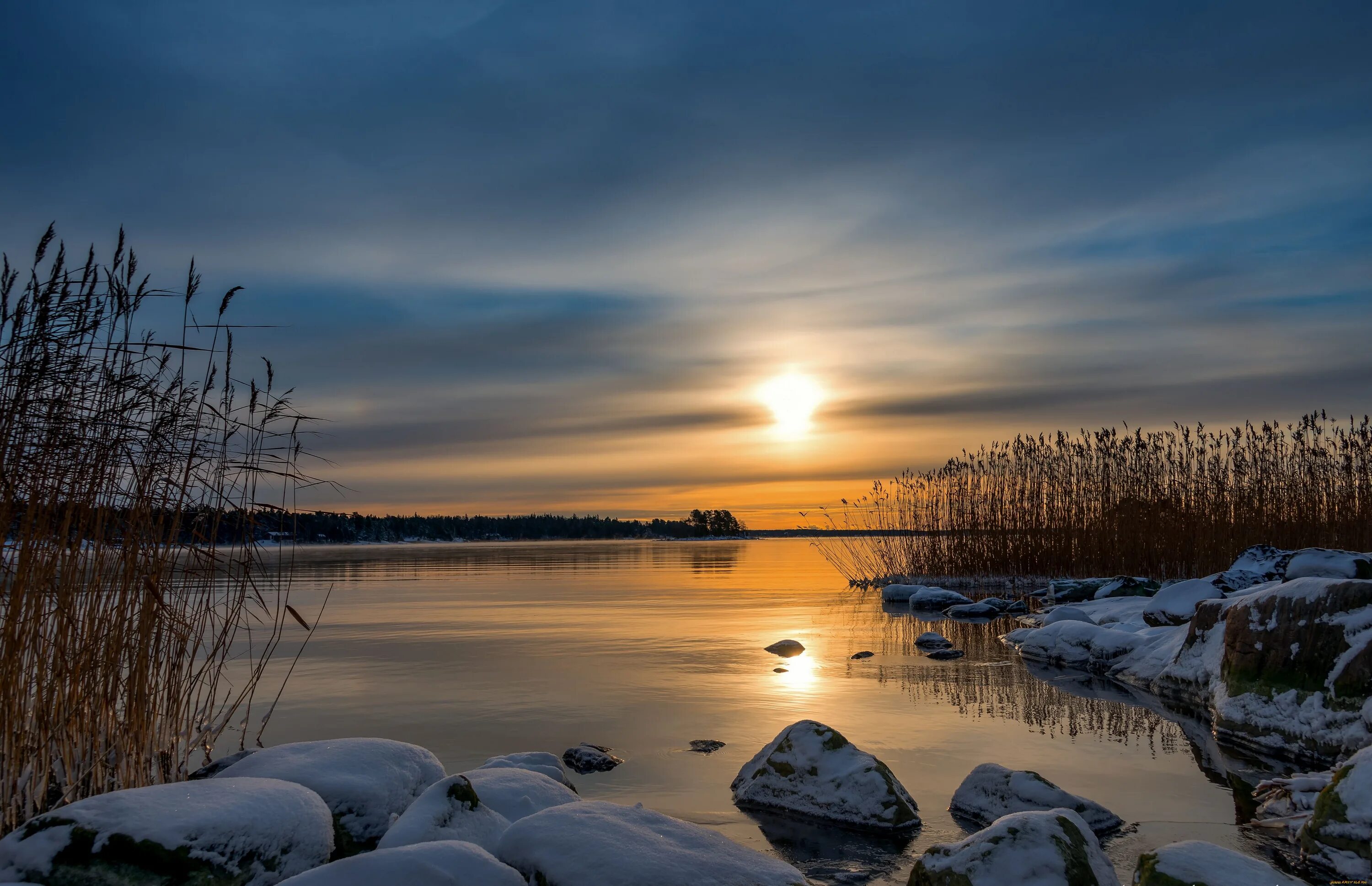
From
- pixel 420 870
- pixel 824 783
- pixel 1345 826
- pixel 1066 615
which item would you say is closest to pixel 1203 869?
pixel 1345 826

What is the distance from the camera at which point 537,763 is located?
4.84m

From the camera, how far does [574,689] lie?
7.45 meters

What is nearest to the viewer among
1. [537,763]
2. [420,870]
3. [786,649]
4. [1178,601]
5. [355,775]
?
[420,870]

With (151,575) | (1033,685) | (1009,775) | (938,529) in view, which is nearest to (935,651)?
(1033,685)

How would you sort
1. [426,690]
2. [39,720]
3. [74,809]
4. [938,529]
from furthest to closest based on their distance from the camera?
[938,529] → [426,690] → [39,720] → [74,809]

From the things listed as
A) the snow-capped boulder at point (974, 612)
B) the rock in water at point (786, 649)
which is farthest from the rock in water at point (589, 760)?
the snow-capped boulder at point (974, 612)

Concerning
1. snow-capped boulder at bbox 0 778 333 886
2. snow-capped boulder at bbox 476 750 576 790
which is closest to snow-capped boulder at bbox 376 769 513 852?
snow-capped boulder at bbox 0 778 333 886

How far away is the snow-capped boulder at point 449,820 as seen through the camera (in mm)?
3393

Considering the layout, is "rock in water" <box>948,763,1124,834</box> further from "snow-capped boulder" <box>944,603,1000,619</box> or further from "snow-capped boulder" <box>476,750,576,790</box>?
"snow-capped boulder" <box>944,603,1000,619</box>

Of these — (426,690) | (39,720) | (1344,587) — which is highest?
(1344,587)

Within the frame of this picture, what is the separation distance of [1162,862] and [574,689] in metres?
5.28

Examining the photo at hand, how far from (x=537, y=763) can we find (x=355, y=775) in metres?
1.09

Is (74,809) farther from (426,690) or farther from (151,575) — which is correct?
(426,690)

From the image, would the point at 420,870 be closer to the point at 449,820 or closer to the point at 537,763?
the point at 449,820
